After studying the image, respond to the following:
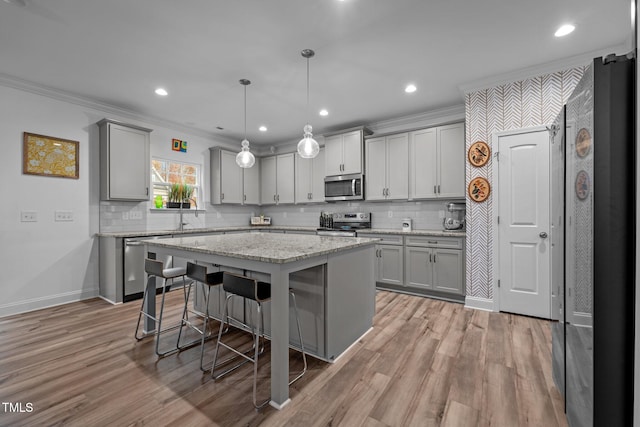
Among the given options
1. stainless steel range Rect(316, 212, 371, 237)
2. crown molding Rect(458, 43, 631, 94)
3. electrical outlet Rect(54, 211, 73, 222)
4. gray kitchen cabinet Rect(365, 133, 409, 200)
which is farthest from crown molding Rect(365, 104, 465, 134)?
electrical outlet Rect(54, 211, 73, 222)

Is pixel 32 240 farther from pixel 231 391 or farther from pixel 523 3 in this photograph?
pixel 523 3

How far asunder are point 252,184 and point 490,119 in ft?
14.5

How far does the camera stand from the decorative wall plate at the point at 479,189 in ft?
11.0

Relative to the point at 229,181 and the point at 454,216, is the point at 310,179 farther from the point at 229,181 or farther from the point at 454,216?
the point at 454,216

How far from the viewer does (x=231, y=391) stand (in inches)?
71.7

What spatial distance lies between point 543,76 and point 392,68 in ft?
5.35

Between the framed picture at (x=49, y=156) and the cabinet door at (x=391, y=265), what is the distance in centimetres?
432

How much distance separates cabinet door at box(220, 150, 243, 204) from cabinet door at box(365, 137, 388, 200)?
2.63m

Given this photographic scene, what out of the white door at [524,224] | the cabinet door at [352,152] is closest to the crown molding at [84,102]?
the cabinet door at [352,152]

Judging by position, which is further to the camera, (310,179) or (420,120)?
(310,179)

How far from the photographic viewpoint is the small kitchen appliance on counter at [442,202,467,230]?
3951mm

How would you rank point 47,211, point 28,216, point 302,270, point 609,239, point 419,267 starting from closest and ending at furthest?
point 609,239 → point 302,270 → point 28,216 → point 47,211 → point 419,267

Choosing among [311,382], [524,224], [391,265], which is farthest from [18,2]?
[524,224]

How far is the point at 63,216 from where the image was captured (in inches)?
142
